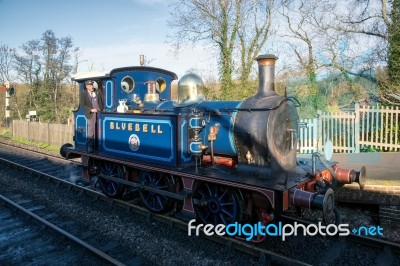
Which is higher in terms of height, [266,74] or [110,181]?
[266,74]

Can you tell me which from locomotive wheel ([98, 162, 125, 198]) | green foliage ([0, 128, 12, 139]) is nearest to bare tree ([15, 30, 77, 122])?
green foliage ([0, 128, 12, 139])

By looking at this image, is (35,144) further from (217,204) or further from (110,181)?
(217,204)

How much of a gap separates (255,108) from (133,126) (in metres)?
2.76

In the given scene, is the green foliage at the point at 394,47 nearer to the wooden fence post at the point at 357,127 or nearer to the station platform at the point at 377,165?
the wooden fence post at the point at 357,127

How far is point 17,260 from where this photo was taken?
16.3ft

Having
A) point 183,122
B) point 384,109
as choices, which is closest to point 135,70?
point 183,122

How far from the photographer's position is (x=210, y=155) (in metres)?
6.27

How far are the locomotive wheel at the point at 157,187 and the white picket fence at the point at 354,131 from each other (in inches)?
260

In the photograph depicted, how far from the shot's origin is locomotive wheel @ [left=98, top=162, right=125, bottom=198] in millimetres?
7316

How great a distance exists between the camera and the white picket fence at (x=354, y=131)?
11.4 meters

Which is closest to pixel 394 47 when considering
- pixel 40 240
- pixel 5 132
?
pixel 40 240

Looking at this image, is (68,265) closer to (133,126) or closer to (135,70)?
(133,126)

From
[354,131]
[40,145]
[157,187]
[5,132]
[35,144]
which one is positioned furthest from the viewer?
[5,132]

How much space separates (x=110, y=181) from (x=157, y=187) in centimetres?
171
